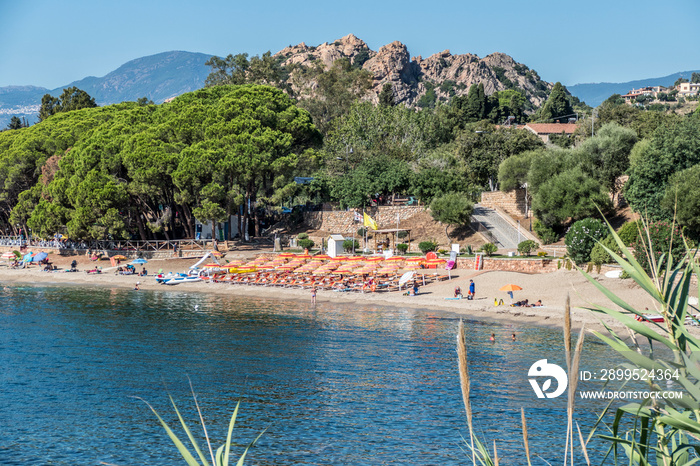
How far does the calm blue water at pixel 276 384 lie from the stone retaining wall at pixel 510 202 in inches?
987

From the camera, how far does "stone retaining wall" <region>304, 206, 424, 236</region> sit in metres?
59.9

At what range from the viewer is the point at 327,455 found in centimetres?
1695

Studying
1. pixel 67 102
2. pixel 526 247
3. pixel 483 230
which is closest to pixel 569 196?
pixel 526 247

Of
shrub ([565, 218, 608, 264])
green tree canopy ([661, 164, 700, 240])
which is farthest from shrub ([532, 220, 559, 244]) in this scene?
shrub ([565, 218, 608, 264])

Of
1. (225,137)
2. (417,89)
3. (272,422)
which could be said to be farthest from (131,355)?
(417,89)

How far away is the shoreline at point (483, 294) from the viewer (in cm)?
3328

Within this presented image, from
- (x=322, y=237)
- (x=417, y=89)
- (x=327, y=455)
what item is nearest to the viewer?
(x=327, y=455)

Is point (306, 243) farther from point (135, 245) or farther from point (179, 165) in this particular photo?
point (135, 245)

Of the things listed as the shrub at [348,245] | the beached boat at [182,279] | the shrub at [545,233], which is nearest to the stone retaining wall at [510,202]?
the shrub at [545,233]

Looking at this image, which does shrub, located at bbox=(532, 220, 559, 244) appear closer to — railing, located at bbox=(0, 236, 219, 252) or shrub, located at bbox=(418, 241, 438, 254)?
shrub, located at bbox=(418, 241, 438, 254)

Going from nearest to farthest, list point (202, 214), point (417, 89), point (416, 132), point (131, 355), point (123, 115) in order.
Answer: point (131, 355)
point (202, 214)
point (123, 115)
point (416, 132)
point (417, 89)

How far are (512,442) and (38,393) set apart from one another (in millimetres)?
15604

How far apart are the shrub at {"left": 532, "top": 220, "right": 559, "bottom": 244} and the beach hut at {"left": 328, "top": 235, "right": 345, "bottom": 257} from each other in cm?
1501

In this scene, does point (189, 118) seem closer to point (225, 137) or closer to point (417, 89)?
point (225, 137)
